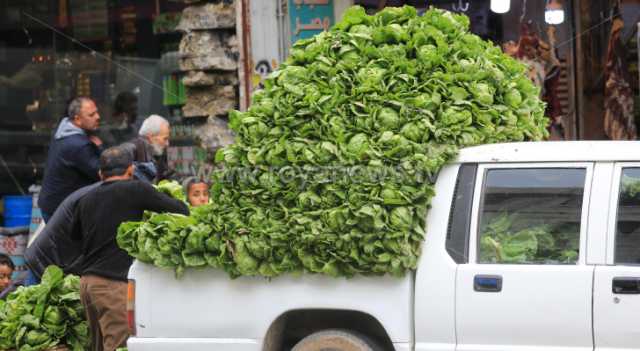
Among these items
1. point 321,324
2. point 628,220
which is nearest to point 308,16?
point 321,324

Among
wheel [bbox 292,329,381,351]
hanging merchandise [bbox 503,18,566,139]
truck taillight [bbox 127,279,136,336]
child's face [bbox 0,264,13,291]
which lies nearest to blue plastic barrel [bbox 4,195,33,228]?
child's face [bbox 0,264,13,291]

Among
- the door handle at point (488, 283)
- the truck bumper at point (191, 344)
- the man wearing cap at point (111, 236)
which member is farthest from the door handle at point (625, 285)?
the man wearing cap at point (111, 236)

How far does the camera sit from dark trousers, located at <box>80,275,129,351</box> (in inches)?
307

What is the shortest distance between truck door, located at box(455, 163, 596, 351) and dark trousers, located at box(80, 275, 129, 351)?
263 cm

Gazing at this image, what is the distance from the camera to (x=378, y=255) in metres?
6.26

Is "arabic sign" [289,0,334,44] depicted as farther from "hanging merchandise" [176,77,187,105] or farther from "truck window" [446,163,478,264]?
"truck window" [446,163,478,264]

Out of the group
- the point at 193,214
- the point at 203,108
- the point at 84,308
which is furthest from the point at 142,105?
the point at 193,214

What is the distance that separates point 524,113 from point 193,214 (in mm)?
2082

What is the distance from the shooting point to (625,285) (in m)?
5.88

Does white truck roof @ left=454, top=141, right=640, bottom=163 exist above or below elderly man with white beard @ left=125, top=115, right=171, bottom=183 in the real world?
above

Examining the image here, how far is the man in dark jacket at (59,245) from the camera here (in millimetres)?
8289

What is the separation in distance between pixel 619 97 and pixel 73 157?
5.37 m

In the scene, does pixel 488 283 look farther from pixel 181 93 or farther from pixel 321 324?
pixel 181 93

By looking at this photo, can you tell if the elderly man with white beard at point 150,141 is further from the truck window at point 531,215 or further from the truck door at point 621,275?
the truck door at point 621,275
